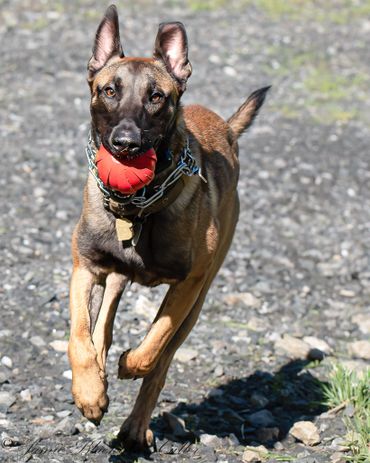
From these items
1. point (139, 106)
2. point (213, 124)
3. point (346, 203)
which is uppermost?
point (139, 106)

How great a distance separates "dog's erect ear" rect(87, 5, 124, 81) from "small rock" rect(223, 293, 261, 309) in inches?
125

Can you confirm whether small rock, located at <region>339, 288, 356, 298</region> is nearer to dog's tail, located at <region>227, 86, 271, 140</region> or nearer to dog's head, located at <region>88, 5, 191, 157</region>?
dog's tail, located at <region>227, 86, 271, 140</region>

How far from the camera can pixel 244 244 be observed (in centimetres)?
945

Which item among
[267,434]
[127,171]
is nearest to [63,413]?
[267,434]

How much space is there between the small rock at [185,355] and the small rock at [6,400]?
4.75 feet

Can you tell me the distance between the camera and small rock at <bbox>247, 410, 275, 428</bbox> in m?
6.45

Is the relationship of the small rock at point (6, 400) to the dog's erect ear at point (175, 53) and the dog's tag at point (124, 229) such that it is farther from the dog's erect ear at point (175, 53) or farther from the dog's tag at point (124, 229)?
the dog's erect ear at point (175, 53)

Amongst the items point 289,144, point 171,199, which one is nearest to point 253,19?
point 289,144

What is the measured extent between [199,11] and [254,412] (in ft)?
35.7

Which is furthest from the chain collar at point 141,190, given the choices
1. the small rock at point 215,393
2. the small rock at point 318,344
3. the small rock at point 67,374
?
the small rock at point 318,344

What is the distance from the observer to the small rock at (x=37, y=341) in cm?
694

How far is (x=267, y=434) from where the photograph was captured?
625cm

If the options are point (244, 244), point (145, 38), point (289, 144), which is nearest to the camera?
point (244, 244)

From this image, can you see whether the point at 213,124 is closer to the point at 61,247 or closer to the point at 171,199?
the point at 171,199
